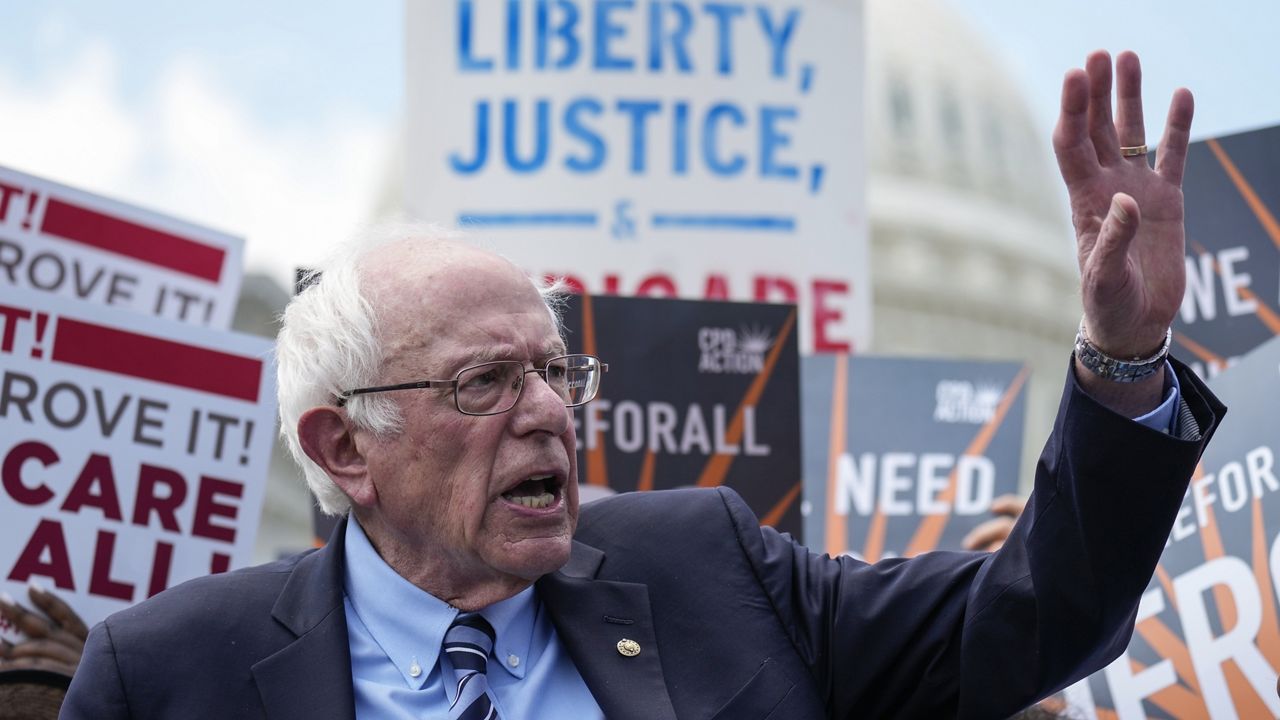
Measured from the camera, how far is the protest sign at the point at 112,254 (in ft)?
13.9

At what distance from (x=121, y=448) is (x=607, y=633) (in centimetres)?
159

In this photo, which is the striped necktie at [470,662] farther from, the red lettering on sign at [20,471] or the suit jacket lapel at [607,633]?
the red lettering on sign at [20,471]

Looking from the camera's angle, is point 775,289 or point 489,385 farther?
point 775,289

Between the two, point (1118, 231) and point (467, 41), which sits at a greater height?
point (467, 41)

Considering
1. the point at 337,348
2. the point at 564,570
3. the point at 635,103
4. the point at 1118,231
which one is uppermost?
the point at 635,103

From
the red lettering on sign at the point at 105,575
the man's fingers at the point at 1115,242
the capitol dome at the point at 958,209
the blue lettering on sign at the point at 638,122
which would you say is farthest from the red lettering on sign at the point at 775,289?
the capitol dome at the point at 958,209

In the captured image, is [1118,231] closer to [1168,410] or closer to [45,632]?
[1168,410]

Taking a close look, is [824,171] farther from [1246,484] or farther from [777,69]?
[1246,484]

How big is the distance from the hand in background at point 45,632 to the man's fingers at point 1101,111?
224 cm

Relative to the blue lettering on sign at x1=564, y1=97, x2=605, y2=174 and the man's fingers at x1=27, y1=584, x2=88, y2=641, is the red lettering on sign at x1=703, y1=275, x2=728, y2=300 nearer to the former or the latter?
the blue lettering on sign at x1=564, y1=97, x2=605, y2=174

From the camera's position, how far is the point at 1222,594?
3367 millimetres

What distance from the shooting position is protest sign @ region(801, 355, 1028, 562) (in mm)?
5172

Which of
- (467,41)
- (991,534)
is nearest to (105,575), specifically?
(991,534)

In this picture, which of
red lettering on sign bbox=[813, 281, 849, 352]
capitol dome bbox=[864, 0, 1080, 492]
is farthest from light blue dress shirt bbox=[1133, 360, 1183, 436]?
capitol dome bbox=[864, 0, 1080, 492]
